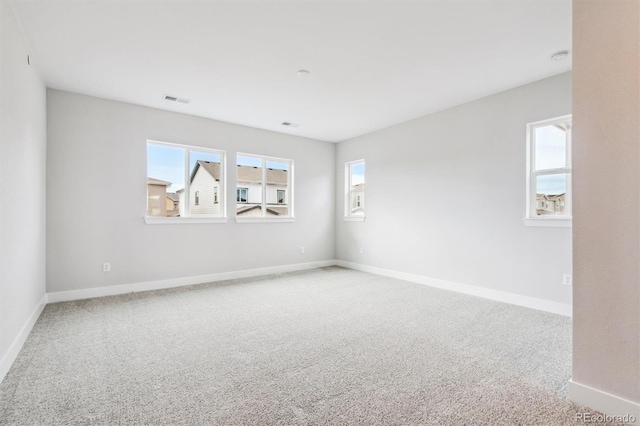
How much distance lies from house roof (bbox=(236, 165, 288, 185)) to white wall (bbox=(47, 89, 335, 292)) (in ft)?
0.81

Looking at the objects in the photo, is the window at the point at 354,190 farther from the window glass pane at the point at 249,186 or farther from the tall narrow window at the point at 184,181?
the tall narrow window at the point at 184,181

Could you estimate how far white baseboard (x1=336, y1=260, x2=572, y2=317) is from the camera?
11.3ft

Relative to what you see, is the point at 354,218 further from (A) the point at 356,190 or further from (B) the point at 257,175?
(B) the point at 257,175

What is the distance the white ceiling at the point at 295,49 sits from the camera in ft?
7.76

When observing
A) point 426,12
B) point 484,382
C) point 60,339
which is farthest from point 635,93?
point 60,339

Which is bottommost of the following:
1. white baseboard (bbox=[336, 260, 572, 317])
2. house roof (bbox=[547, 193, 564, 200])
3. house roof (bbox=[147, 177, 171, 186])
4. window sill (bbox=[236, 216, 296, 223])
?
white baseboard (bbox=[336, 260, 572, 317])

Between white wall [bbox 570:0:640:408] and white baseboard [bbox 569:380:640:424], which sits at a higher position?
white wall [bbox 570:0:640:408]

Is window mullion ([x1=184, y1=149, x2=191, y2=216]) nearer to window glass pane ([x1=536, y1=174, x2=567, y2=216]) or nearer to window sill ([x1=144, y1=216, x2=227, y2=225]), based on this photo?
window sill ([x1=144, y1=216, x2=227, y2=225])

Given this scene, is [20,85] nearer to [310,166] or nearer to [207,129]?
[207,129]

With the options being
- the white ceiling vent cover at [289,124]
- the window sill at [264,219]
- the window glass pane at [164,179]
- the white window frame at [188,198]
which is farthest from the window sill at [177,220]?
the white ceiling vent cover at [289,124]

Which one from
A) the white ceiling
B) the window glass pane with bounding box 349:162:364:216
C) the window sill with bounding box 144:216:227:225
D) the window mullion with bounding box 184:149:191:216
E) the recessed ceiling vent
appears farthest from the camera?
the window glass pane with bounding box 349:162:364:216

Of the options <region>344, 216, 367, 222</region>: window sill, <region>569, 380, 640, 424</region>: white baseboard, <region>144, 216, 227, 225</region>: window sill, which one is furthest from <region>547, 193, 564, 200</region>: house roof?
<region>144, 216, 227, 225</region>: window sill

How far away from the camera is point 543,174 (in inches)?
143

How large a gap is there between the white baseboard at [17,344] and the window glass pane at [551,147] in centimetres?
524
